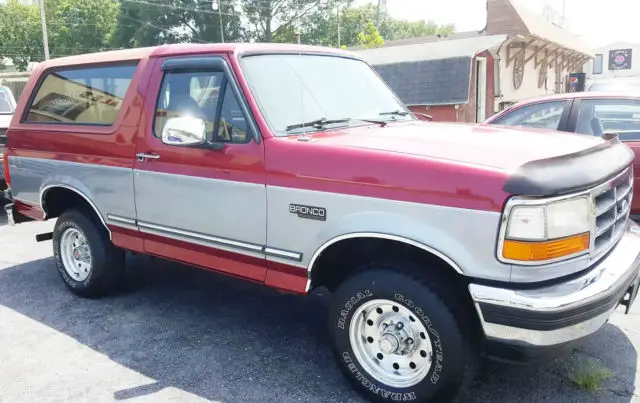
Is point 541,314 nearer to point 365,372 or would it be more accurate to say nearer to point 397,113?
point 365,372

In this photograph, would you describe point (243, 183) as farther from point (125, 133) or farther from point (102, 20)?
point (102, 20)

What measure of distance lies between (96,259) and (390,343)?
2785 millimetres

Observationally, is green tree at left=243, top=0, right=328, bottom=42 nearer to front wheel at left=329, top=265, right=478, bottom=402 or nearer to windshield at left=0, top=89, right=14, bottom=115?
windshield at left=0, top=89, right=14, bottom=115

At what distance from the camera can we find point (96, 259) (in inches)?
187

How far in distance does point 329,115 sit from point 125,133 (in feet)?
5.18

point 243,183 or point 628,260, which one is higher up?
point 243,183

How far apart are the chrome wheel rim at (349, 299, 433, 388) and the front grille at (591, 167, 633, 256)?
100 centimetres

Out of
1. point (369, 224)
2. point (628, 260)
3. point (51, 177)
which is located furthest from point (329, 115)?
point (51, 177)

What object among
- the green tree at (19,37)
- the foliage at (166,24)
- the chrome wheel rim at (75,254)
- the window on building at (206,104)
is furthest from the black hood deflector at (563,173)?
the green tree at (19,37)

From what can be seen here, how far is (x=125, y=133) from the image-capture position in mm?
4238

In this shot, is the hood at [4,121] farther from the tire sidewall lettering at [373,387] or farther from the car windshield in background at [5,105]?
the tire sidewall lettering at [373,387]

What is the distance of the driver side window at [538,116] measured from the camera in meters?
6.15

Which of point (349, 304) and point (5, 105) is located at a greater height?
point (5, 105)

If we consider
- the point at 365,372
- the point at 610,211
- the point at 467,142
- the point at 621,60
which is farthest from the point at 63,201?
the point at 621,60
